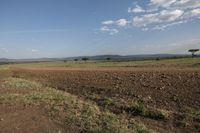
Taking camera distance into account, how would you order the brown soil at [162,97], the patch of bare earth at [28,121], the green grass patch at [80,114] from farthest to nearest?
the brown soil at [162,97] → the patch of bare earth at [28,121] → the green grass patch at [80,114]

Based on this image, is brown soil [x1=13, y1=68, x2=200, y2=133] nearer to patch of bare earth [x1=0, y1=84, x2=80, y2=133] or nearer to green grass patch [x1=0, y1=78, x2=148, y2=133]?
green grass patch [x1=0, y1=78, x2=148, y2=133]

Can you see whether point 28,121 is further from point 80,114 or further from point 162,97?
point 162,97

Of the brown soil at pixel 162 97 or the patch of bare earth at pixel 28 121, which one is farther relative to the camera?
the brown soil at pixel 162 97

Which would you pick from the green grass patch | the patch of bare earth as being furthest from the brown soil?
the patch of bare earth

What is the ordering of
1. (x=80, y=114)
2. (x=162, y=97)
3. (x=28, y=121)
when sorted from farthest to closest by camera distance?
(x=162, y=97), (x=80, y=114), (x=28, y=121)

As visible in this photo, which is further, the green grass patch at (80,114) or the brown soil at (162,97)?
the brown soil at (162,97)

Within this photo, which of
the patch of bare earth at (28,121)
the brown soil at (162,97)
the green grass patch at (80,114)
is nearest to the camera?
the green grass patch at (80,114)

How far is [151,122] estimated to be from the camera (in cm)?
888

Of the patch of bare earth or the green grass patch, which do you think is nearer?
the green grass patch

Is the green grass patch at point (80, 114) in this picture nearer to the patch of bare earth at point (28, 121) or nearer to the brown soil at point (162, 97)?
the patch of bare earth at point (28, 121)

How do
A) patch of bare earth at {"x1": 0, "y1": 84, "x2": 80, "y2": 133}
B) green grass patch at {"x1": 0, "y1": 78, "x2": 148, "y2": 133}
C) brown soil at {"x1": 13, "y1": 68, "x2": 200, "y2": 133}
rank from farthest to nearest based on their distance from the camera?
brown soil at {"x1": 13, "y1": 68, "x2": 200, "y2": 133}, patch of bare earth at {"x1": 0, "y1": 84, "x2": 80, "y2": 133}, green grass patch at {"x1": 0, "y1": 78, "x2": 148, "y2": 133}

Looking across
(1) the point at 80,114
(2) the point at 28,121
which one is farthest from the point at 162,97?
(2) the point at 28,121

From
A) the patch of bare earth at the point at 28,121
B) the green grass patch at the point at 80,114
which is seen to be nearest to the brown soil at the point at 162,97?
the green grass patch at the point at 80,114

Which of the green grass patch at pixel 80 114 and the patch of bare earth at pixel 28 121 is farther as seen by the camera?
the patch of bare earth at pixel 28 121
